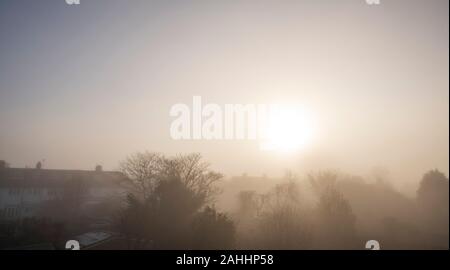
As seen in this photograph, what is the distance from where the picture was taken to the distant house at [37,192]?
47.9 metres

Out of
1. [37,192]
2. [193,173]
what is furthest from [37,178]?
[193,173]

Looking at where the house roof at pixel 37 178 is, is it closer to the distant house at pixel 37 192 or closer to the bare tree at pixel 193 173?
the distant house at pixel 37 192

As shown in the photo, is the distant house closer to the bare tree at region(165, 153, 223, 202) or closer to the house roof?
the house roof

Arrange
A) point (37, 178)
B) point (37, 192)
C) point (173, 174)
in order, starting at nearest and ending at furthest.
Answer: point (173, 174) < point (37, 192) < point (37, 178)

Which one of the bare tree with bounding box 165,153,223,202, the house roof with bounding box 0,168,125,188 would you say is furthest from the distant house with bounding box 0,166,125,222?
the bare tree with bounding box 165,153,223,202

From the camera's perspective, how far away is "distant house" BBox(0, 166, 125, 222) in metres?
47.9

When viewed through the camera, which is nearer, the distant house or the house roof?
the distant house

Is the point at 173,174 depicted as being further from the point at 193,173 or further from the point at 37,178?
the point at 37,178

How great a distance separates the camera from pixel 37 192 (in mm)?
53281

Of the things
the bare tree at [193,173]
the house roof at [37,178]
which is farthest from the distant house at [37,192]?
the bare tree at [193,173]

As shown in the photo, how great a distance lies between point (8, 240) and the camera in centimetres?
2914

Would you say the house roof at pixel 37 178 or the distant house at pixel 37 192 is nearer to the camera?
the distant house at pixel 37 192
